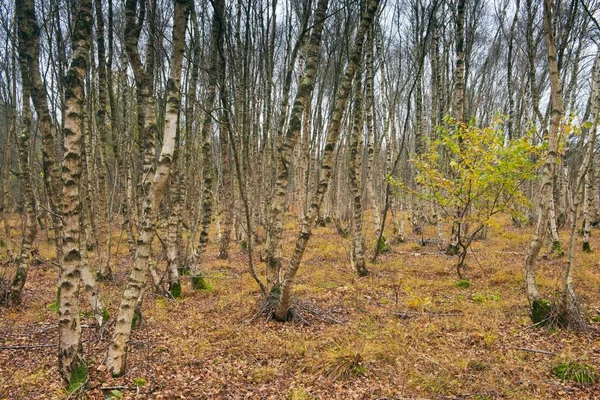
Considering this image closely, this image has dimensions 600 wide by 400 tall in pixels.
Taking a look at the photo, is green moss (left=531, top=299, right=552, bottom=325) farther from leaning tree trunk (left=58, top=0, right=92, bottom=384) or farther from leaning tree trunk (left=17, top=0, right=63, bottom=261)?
leaning tree trunk (left=17, top=0, right=63, bottom=261)

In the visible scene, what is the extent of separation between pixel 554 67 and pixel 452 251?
289 inches

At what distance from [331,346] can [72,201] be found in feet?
11.4

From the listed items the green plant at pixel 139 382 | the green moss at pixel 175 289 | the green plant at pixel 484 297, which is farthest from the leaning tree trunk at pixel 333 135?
the green plant at pixel 484 297

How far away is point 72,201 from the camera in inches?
134

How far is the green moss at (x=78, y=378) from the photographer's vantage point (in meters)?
3.51

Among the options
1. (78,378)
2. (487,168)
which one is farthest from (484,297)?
(78,378)

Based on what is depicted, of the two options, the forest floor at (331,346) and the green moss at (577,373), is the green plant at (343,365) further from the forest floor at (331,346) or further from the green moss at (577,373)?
the green moss at (577,373)

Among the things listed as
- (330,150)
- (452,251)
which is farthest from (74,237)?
(452,251)

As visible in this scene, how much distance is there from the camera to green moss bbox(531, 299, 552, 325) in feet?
17.2

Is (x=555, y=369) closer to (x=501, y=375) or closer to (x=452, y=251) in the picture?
(x=501, y=375)

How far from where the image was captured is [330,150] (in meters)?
4.91

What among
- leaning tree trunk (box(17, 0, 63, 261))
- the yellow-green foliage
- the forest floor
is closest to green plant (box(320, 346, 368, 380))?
the forest floor

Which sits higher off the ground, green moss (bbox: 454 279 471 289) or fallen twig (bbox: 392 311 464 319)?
green moss (bbox: 454 279 471 289)

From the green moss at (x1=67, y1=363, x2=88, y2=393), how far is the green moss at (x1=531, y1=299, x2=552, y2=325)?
225 inches
